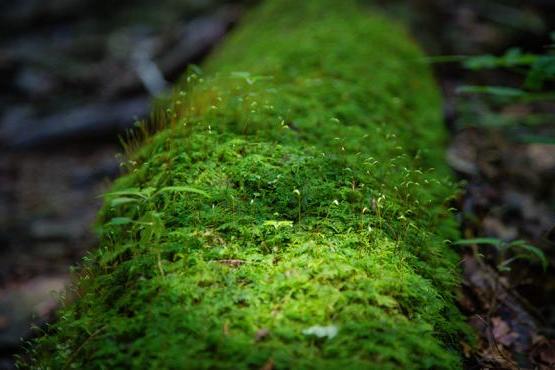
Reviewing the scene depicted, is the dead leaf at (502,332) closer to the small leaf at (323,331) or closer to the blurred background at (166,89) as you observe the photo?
the blurred background at (166,89)

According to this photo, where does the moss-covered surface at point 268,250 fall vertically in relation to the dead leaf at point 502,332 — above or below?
above

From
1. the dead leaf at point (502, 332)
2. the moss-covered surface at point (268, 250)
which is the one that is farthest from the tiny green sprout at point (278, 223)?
the dead leaf at point (502, 332)

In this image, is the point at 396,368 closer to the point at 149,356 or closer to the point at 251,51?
the point at 149,356

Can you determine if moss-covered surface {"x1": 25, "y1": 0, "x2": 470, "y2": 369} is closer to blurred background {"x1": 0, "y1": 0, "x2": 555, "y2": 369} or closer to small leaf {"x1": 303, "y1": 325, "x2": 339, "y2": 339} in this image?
small leaf {"x1": 303, "y1": 325, "x2": 339, "y2": 339}

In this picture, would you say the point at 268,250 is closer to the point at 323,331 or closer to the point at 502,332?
the point at 323,331

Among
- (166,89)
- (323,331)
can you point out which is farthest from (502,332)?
(166,89)

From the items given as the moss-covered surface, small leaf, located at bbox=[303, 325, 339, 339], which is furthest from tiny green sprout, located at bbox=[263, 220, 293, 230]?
small leaf, located at bbox=[303, 325, 339, 339]
